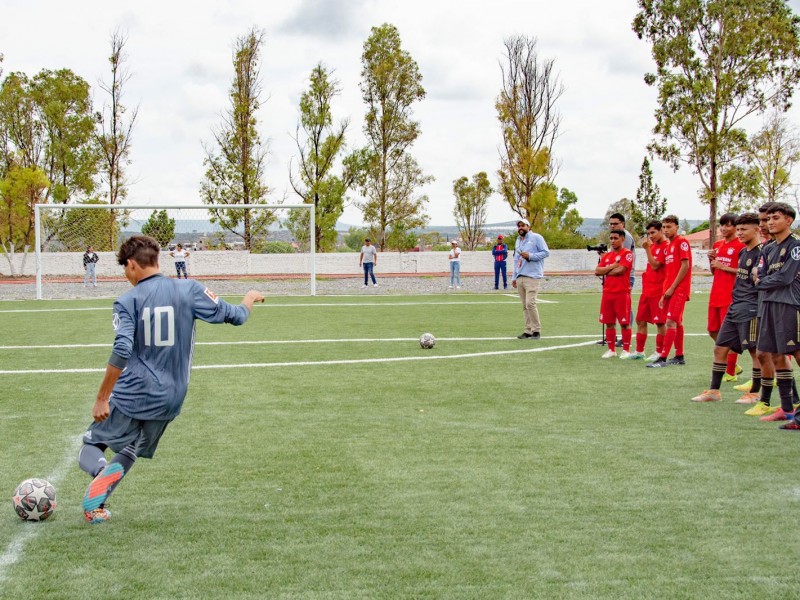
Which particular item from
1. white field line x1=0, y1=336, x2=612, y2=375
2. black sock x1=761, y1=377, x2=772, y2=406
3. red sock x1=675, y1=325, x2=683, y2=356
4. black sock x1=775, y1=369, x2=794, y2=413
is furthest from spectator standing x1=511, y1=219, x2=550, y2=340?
black sock x1=775, y1=369, x2=794, y2=413

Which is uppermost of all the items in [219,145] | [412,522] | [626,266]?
[219,145]

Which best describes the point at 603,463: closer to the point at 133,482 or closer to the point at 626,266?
the point at 133,482

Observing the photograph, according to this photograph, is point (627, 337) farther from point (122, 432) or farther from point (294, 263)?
point (294, 263)

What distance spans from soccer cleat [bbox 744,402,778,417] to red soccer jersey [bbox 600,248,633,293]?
3.71 m

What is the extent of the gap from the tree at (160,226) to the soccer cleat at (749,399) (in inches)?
791

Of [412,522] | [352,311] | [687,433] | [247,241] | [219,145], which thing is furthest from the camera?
[219,145]

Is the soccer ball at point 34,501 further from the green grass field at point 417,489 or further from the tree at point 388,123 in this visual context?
the tree at point 388,123

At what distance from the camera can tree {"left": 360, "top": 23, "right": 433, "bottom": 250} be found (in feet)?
140

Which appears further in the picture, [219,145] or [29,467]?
[219,145]

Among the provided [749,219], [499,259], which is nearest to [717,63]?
[499,259]

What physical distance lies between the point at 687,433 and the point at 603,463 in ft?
4.43

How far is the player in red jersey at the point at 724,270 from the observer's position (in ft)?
28.9

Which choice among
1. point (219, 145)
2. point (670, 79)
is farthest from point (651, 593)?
point (219, 145)

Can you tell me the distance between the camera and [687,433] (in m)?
6.77
